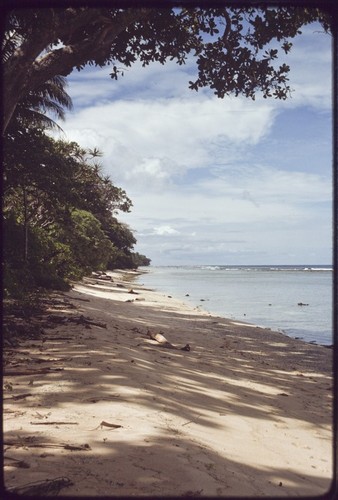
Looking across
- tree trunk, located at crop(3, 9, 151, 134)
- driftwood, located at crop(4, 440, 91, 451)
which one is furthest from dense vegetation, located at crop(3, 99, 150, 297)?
driftwood, located at crop(4, 440, 91, 451)

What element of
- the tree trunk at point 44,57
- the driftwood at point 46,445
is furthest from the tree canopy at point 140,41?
the driftwood at point 46,445

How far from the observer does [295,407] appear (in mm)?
6301

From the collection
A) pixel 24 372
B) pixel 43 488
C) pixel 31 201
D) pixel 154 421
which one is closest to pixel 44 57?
pixel 24 372

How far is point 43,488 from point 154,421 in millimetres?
1769

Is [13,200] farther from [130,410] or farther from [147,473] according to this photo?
[147,473]

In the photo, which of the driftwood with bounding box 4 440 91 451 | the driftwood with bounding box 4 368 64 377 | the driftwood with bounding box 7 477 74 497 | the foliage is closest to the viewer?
the driftwood with bounding box 7 477 74 497

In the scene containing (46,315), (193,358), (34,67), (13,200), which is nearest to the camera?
(34,67)

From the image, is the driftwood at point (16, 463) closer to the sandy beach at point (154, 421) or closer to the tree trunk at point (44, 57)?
the sandy beach at point (154, 421)

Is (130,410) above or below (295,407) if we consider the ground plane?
above

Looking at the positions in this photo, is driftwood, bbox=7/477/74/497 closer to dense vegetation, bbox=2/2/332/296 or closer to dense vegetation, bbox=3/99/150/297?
dense vegetation, bbox=2/2/332/296

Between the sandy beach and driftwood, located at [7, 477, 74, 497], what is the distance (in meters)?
0.01

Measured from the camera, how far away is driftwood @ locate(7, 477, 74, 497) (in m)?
2.52

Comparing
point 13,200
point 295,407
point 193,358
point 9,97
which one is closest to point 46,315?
point 193,358

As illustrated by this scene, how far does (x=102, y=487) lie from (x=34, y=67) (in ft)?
22.1
